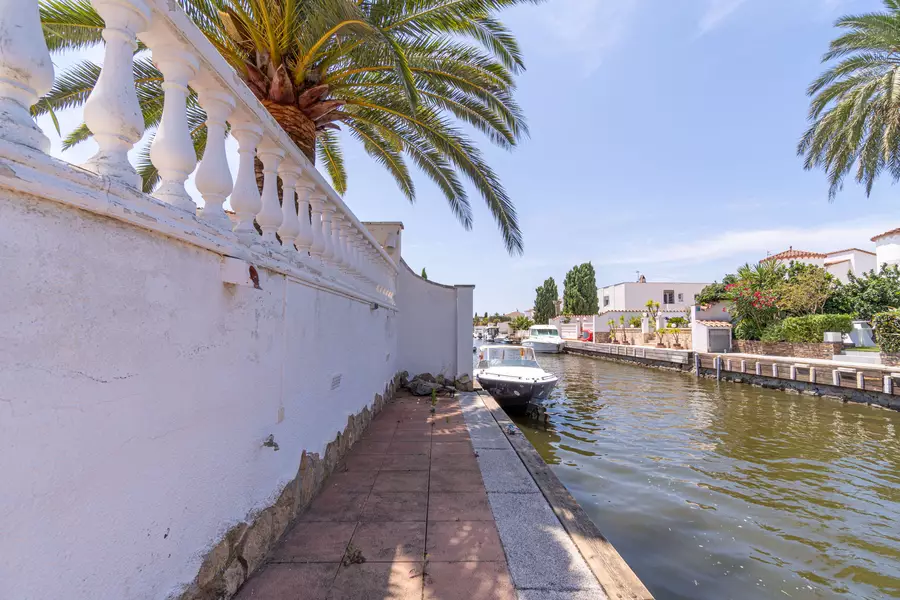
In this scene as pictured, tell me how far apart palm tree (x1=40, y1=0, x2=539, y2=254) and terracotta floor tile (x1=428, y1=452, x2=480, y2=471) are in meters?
3.91

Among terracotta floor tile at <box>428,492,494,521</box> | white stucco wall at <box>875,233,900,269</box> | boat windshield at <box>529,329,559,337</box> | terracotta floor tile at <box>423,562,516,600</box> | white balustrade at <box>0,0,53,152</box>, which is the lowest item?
terracotta floor tile at <box>423,562,516,600</box>

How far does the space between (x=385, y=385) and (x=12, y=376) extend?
Result: 672cm

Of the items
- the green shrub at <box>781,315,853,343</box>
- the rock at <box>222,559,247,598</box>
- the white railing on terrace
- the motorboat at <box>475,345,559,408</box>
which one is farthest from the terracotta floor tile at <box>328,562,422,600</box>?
the green shrub at <box>781,315,853,343</box>

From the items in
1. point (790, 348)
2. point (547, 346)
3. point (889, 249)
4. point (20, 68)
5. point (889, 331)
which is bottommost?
point (547, 346)

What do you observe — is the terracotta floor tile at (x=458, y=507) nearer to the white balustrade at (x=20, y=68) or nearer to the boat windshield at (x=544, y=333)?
the white balustrade at (x=20, y=68)

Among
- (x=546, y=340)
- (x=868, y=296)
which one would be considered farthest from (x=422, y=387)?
(x=546, y=340)

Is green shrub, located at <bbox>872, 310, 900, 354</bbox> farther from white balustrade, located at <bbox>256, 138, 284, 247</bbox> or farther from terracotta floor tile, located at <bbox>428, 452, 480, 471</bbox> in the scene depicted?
white balustrade, located at <bbox>256, 138, 284, 247</bbox>

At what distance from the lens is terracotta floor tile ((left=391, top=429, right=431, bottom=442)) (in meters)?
5.53

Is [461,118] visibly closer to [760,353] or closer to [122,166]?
[122,166]

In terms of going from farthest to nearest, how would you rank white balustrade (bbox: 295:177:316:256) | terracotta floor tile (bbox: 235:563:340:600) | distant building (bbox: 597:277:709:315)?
distant building (bbox: 597:277:709:315)
white balustrade (bbox: 295:177:316:256)
terracotta floor tile (bbox: 235:563:340:600)

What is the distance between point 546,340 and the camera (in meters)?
33.2

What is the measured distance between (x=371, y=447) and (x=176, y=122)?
13.7 feet

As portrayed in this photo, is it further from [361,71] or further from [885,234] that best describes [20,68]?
[885,234]

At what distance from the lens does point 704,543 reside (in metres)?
4.54
